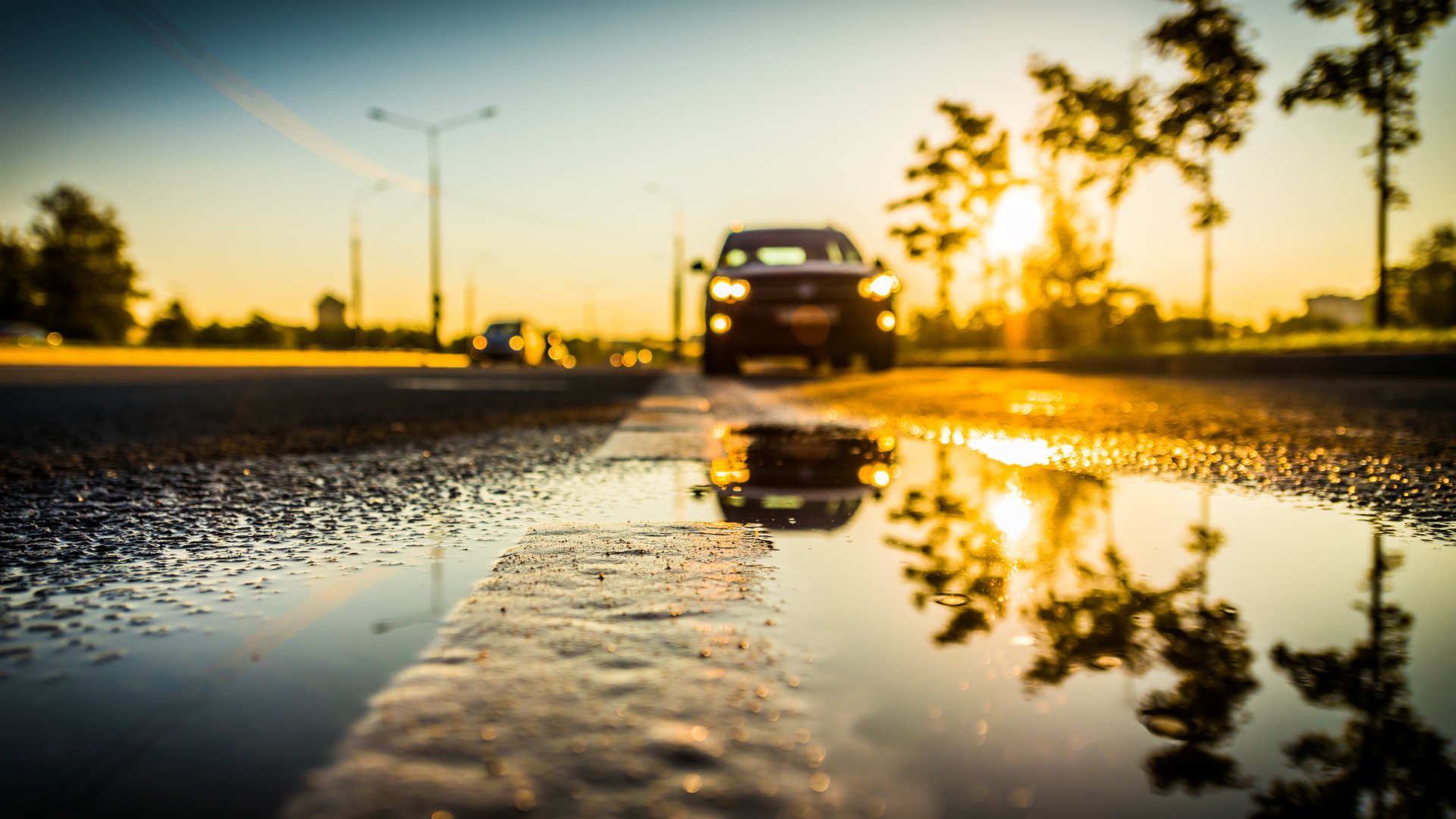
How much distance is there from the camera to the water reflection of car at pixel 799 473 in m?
3.46

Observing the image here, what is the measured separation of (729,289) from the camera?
39.9 feet

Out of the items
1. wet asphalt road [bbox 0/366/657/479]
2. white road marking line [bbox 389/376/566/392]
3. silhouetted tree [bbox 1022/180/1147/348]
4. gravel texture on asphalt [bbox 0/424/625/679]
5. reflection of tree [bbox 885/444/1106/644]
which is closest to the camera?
gravel texture on asphalt [bbox 0/424/625/679]

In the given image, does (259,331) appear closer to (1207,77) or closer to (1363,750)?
(1207,77)

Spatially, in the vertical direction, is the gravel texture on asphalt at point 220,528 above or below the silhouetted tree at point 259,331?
below

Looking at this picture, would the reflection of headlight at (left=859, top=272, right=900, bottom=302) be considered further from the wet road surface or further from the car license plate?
the wet road surface

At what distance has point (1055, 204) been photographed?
102 ft

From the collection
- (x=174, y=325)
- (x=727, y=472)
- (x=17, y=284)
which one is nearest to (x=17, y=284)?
(x=17, y=284)

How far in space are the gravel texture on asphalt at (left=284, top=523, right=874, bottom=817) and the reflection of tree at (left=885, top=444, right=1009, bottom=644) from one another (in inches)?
16.3

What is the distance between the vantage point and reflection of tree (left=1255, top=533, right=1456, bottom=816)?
1.30 metres

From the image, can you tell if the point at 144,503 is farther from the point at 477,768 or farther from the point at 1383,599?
the point at 1383,599

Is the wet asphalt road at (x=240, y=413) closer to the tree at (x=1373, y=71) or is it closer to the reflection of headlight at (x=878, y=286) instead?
the reflection of headlight at (x=878, y=286)

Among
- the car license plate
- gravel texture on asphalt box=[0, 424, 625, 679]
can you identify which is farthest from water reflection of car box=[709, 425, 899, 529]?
the car license plate

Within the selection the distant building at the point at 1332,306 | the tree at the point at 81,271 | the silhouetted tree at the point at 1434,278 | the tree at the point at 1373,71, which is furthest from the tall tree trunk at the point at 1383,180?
the distant building at the point at 1332,306

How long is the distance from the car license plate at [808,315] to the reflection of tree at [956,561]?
7995mm
